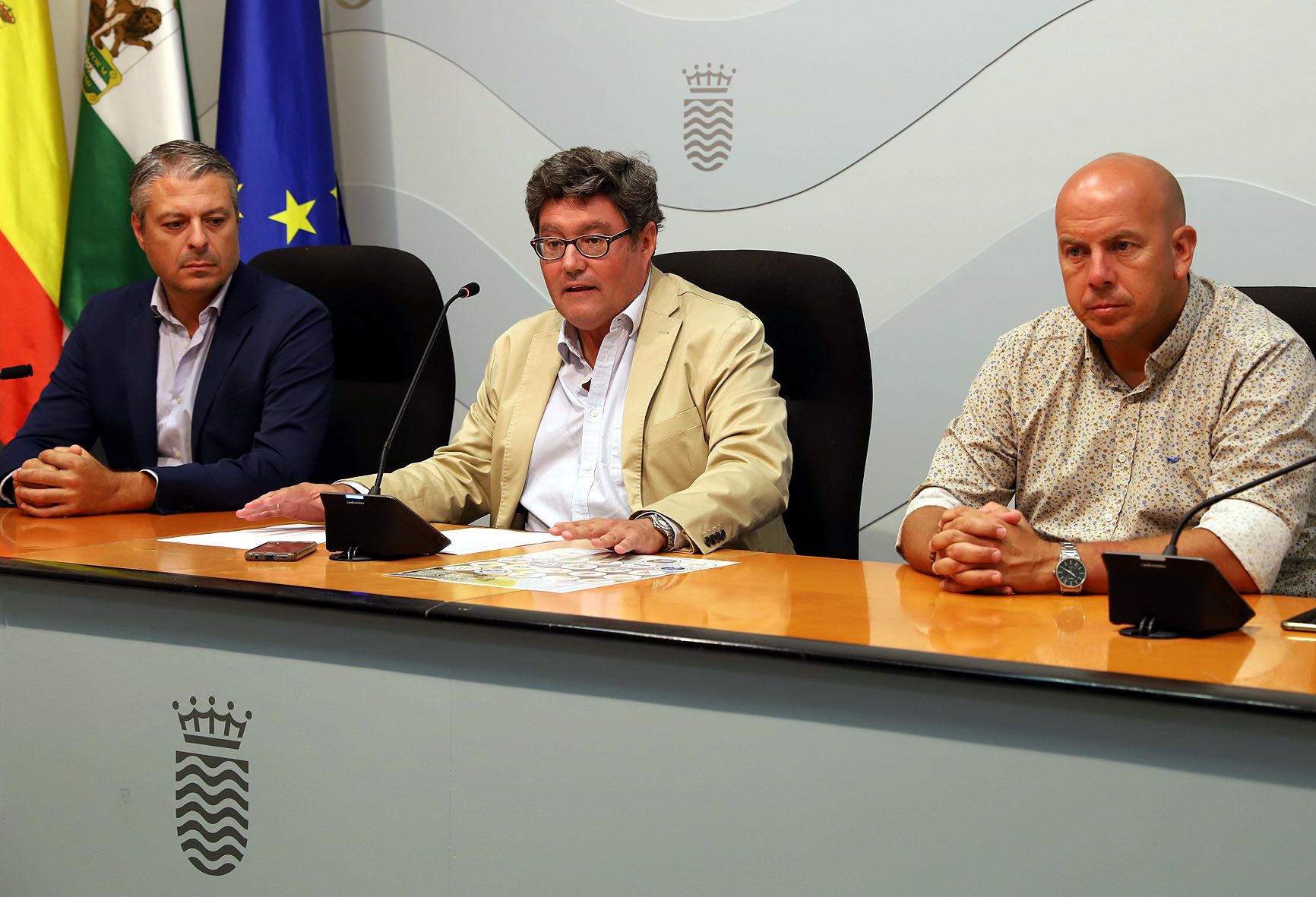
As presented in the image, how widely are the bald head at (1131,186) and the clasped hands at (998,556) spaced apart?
489mm

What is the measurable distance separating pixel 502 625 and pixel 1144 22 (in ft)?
6.60

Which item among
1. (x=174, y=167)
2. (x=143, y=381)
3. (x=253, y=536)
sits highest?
(x=174, y=167)

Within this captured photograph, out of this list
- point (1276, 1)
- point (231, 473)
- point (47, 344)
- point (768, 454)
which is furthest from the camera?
point (47, 344)

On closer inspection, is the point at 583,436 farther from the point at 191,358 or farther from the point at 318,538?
the point at 191,358

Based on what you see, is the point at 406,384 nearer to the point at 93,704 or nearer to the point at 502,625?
the point at 93,704

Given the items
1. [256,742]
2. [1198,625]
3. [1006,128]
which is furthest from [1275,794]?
[1006,128]

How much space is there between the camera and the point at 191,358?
98.6 inches

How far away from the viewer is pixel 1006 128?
269 cm

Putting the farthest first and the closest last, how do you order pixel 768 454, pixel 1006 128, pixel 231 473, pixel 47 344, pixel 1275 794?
pixel 47 344 < pixel 1006 128 < pixel 231 473 < pixel 768 454 < pixel 1275 794

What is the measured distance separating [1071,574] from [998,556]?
0.09 meters

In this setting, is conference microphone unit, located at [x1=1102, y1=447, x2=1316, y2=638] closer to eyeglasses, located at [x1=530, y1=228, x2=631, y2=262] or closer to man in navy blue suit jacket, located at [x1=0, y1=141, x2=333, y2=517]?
eyeglasses, located at [x1=530, y1=228, x2=631, y2=262]

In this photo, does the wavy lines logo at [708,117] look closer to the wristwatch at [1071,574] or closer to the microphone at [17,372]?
the microphone at [17,372]

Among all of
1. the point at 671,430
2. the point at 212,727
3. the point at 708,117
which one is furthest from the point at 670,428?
the point at 708,117

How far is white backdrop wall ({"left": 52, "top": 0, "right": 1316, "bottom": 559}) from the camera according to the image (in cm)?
251
